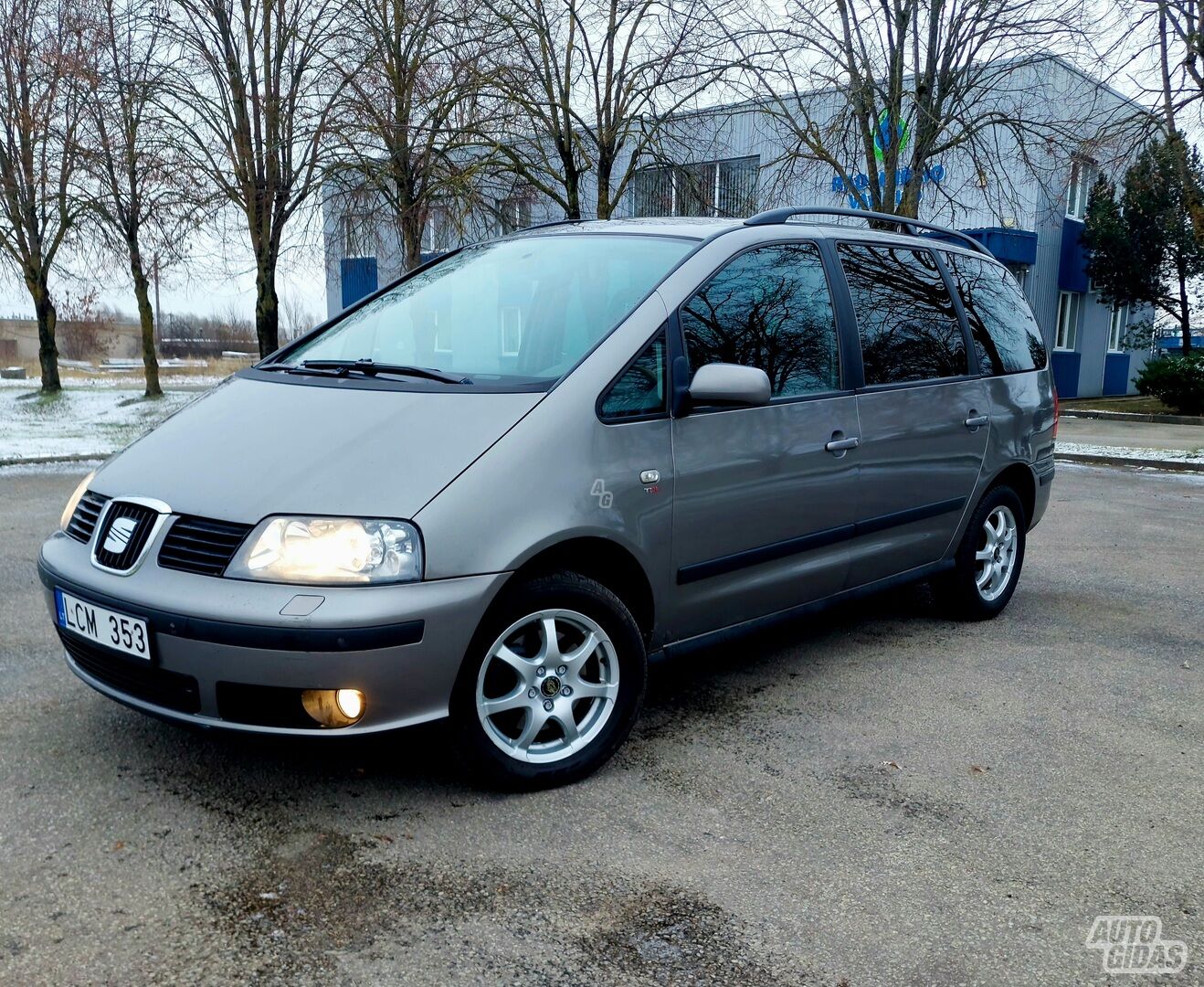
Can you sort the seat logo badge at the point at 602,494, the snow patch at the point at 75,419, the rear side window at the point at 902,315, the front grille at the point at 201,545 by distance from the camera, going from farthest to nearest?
the snow patch at the point at 75,419
the rear side window at the point at 902,315
the seat logo badge at the point at 602,494
the front grille at the point at 201,545

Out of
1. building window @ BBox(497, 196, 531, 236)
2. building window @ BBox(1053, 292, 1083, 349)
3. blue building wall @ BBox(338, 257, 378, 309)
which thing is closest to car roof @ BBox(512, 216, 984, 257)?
building window @ BBox(497, 196, 531, 236)

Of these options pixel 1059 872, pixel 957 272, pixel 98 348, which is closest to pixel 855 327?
pixel 957 272

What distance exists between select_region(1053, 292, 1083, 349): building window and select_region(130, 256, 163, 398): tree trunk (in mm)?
20323

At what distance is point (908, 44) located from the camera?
16.0m

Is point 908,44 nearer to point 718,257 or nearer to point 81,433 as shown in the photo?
point 81,433

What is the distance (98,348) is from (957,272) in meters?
63.6

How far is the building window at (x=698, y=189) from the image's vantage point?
18.2 metres

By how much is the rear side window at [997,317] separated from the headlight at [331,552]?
335 centimetres

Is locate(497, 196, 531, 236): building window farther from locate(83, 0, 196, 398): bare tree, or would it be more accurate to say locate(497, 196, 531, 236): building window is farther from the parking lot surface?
the parking lot surface

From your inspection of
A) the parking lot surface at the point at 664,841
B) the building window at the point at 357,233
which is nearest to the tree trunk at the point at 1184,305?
the building window at the point at 357,233

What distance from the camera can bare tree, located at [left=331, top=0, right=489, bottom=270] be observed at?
1667 centimetres

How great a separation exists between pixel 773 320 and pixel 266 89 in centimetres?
1493

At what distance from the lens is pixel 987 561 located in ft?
18.1

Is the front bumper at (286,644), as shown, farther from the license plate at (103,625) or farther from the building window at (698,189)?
the building window at (698,189)
